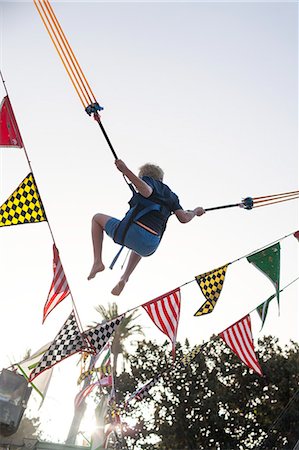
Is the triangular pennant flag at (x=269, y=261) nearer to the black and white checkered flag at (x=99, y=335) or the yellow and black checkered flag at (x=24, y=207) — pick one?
the black and white checkered flag at (x=99, y=335)

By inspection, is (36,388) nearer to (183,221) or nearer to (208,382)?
(183,221)

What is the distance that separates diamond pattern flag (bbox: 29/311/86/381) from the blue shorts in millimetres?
2986

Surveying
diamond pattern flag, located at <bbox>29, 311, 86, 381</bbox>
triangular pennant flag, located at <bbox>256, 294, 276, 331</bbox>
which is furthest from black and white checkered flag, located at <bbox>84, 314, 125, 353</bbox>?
triangular pennant flag, located at <bbox>256, 294, 276, 331</bbox>

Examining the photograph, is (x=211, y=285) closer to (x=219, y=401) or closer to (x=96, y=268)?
(x=96, y=268)

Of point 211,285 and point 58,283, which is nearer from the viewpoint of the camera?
point 58,283

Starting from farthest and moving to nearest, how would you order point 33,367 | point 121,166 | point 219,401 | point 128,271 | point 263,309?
1. point 219,401
2. point 263,309
3. point 33,367
4. point 128,271
5. point 121,166

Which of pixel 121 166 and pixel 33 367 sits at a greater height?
pixel 121 166

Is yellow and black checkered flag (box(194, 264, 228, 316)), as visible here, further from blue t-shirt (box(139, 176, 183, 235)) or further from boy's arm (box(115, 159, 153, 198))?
boy's arm (box(115, 159, 153, 198))

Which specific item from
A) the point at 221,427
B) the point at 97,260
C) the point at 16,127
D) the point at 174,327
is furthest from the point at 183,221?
the point at 221,427

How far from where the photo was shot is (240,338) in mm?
9117

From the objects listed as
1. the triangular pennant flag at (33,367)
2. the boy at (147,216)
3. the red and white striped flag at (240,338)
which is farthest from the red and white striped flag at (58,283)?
the red and white striped flag at (240,338)

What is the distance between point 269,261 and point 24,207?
441 centimetres

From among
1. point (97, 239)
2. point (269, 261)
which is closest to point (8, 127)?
point (97, 239)

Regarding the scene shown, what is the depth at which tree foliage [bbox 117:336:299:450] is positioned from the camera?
868 inches
